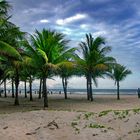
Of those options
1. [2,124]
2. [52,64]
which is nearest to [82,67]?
[52,64]

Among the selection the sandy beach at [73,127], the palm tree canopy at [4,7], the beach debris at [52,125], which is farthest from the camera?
the palm tree canopy at [4,7]

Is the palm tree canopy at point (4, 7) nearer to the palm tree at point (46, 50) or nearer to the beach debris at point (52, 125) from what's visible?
the palm tree at point (46, 50)

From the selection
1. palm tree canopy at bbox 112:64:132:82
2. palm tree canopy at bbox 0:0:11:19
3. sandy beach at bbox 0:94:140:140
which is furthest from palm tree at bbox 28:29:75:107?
palm tree canopy at bbox 112:64:132:82

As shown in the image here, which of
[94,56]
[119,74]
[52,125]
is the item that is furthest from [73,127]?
[119,74]

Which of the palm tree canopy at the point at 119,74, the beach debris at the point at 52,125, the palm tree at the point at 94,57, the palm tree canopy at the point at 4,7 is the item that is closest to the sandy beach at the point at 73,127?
the beach debris at the point at 52,125

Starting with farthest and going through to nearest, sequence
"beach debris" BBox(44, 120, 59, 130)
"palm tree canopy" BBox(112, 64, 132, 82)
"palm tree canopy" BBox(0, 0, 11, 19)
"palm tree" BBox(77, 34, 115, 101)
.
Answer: "palm tree canopy" BBox(112, 64, 132, 82) < "palm tree" BBox(77, 34, 115, 101) < "palm tree canopy" BBox(0, 0, 11, 19) < "beach debris" BBox(44, 120, 59, 130)

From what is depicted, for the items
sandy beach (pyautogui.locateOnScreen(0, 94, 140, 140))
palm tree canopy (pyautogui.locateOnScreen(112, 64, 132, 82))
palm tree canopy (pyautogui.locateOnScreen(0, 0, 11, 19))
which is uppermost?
palm tree canopy (pyautogui.locateOnScreen(0, 0, 11, 19))

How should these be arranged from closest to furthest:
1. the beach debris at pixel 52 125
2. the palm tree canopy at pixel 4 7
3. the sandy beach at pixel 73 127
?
the sandy beach at pixel 73 127
the beach debris at pixel 52 125
the palm tree canopy at pixel 4 7

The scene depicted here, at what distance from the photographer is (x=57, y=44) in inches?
1080

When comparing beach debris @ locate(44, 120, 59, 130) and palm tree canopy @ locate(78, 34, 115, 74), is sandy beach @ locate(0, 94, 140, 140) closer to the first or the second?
beach debris @ locate(44, 120, 59, 130)

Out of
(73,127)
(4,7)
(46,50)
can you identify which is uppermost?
(4,7)

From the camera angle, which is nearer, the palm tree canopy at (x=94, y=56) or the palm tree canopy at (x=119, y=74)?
the palm tree canopy at (x=94, y=56)

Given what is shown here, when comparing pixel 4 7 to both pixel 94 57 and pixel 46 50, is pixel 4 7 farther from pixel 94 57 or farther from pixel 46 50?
pixel 94 57

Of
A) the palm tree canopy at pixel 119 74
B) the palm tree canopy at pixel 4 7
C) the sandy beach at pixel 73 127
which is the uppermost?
the palm tree canopy at pixel 4 7
